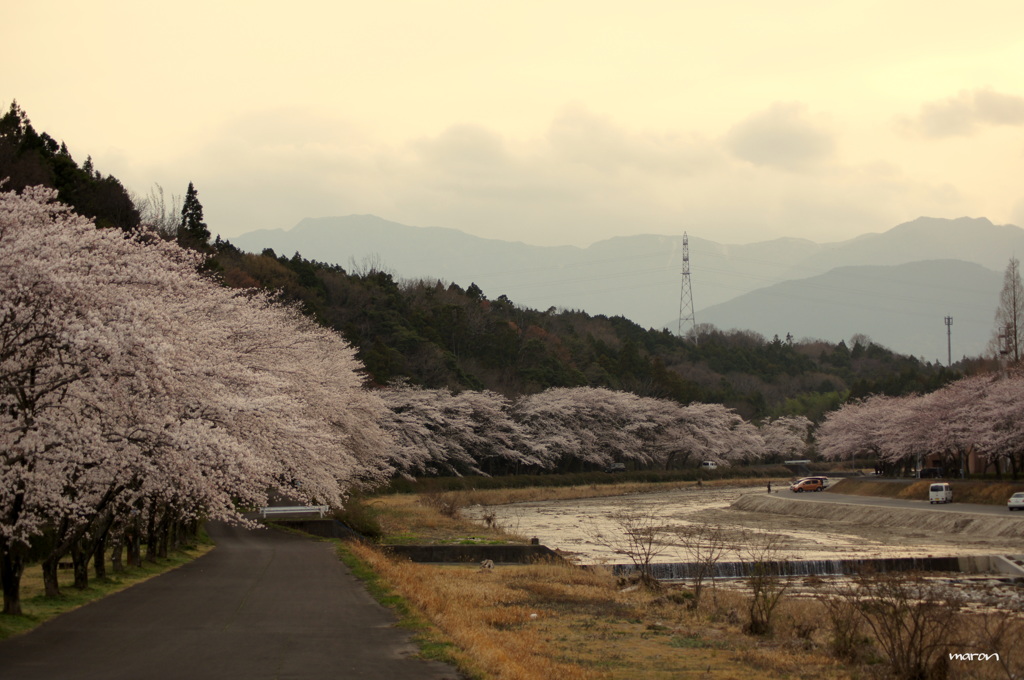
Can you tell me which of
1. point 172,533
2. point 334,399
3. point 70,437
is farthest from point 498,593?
point 334,399

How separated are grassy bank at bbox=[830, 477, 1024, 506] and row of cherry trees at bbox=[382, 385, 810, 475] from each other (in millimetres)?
23851

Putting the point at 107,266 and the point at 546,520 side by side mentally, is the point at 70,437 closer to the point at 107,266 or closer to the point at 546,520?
the point at 107,266

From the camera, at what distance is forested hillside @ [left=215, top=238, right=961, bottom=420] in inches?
2990

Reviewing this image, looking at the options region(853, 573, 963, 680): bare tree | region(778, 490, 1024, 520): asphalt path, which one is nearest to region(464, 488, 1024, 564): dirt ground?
region(778, 490, 1024, 520): asphalt path

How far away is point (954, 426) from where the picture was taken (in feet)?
180

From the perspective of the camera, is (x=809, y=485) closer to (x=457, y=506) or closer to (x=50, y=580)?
(x=457, y=506)

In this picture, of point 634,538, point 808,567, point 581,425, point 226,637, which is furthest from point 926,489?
→ point 226,637

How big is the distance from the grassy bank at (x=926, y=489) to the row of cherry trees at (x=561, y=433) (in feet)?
78.3

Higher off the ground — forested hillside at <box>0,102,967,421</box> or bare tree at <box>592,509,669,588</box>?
forested hillside at <box>0,102,967,421</box>

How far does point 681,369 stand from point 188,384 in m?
116

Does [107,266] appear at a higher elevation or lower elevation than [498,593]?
higher

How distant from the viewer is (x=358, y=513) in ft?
116

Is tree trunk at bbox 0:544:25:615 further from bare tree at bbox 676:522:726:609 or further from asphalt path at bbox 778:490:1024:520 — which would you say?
asphalt path at bbox 778:490:1024:520

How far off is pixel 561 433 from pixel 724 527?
37477 millimetres
